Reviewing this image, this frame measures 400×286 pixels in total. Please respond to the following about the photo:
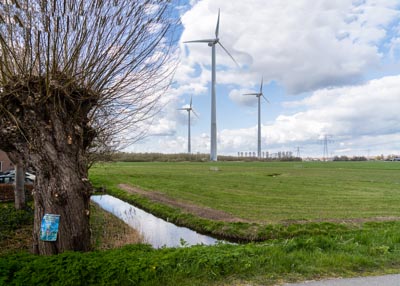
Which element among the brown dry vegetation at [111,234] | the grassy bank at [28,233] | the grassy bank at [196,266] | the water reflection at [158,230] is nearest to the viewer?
the grassy bank at [196,266]

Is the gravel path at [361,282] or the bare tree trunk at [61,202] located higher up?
the bare tree trunk at [61,202]

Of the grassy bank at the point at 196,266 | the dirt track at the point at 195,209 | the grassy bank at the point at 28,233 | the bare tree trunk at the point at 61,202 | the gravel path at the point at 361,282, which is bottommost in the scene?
the dirt track at the point at 195,209

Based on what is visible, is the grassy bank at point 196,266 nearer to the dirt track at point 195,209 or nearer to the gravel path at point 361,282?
the gravel path at point 361,282

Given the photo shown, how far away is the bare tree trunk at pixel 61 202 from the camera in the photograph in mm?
6055

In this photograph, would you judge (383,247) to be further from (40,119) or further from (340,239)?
(40,119)

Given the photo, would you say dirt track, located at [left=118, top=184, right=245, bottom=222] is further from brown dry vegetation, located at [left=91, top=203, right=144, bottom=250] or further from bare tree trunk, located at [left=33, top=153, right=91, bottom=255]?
bare tree trunk, located at [left=33, top=153, right=91, bottom=255]

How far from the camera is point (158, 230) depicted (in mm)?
14484

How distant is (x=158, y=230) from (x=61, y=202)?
893 cm

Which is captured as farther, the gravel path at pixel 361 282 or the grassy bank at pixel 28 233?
the grassy bank at pixel 28 233

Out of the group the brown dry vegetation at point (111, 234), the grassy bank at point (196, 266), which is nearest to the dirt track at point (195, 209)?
the brown dry vegetation at point (111, 234)

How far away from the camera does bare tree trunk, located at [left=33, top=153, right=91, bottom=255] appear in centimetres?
605

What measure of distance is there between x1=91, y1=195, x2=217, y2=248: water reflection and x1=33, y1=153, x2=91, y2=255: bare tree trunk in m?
4.77

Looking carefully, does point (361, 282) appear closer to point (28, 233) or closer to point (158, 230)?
point (28, 233)

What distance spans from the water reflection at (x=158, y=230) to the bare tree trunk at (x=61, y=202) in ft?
15.6
